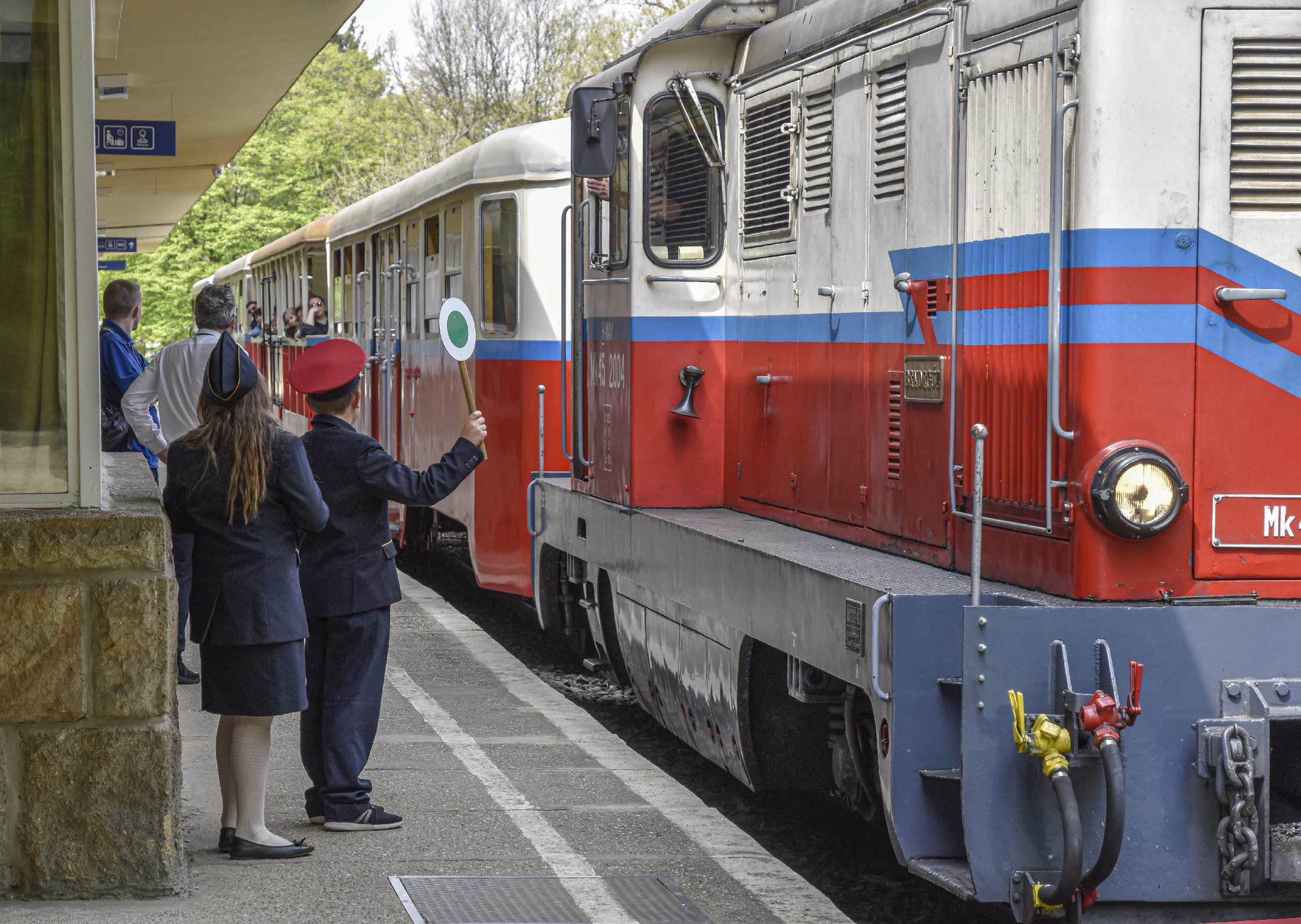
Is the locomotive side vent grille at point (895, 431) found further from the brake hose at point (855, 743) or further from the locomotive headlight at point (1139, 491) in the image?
the locomotive headlight at point (1139, 491)

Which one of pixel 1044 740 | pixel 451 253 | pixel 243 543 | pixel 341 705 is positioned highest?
pixel 451 253

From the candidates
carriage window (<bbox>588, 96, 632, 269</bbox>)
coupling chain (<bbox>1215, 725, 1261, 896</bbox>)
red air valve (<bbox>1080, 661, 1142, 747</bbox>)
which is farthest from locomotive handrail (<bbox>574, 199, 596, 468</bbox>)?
coupling chain (<bbox>1215, 725, 1261, 896</bbox>)

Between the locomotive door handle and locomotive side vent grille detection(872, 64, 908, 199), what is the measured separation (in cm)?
135

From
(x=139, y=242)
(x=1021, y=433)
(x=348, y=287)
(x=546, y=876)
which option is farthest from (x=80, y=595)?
(x=139, y=242)

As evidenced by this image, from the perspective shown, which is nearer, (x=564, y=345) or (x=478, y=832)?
(x=478, y=832)

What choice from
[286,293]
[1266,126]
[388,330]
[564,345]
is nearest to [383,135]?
[286,293]

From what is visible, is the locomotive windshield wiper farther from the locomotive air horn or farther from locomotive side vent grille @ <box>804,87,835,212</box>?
the locomotive air horn

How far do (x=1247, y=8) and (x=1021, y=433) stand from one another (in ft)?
4.36

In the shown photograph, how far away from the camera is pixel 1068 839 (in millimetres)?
3865

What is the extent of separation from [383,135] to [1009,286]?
38.4 m

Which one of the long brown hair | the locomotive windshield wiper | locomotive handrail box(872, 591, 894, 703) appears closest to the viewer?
locomotive handrail box(872, 591, 894, 703)

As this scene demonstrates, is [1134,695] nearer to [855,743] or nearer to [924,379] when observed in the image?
[855,743]

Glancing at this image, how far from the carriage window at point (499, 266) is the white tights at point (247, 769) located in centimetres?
559

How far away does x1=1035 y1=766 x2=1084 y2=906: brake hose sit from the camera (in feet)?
12.6
